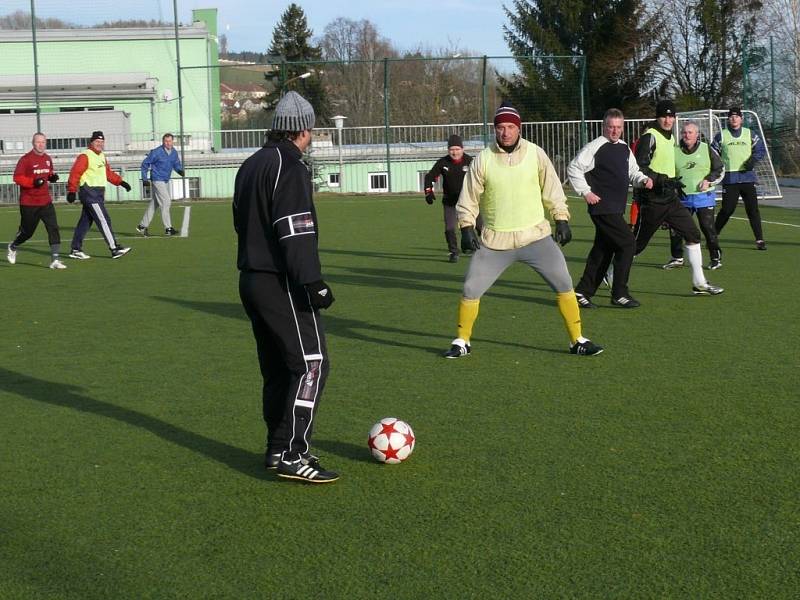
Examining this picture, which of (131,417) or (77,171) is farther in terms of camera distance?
(77,171)

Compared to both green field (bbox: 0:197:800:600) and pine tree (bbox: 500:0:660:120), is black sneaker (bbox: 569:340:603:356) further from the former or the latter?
pine tree (bbox: 500:0:660:120)

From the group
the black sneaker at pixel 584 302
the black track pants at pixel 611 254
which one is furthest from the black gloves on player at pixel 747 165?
the black sneaker at pixel 584 302

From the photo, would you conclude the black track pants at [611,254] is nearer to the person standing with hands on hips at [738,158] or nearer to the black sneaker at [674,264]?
the black sneaker at [674,264]

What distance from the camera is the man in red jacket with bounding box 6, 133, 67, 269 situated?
635 inches

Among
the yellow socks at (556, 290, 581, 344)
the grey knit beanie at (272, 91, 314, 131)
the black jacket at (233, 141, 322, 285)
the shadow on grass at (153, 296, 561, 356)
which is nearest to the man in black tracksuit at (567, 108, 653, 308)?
the shadow on grass at (153, 296, 561, 356)

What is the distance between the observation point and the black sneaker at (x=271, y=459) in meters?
5.85

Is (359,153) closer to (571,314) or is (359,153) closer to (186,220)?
(186,220)

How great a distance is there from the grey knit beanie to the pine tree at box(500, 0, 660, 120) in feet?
117

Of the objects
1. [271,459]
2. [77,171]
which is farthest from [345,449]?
[77,171]

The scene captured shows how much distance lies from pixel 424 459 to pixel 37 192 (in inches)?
465

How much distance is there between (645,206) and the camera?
40.4 feet

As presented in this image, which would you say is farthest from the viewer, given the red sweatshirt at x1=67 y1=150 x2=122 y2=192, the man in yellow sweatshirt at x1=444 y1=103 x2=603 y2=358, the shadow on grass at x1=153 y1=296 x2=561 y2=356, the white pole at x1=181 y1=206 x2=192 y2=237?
the white pole at x1=181 y1=206 x2=192 y2=237

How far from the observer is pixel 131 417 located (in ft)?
23.8

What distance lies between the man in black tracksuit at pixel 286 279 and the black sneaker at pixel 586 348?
3.58m
